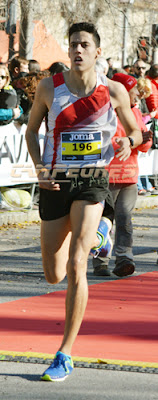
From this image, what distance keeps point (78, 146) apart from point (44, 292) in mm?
2621

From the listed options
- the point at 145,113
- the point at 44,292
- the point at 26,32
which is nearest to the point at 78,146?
the point at 44,292

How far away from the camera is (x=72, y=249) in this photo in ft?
15.7

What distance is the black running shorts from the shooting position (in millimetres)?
5042

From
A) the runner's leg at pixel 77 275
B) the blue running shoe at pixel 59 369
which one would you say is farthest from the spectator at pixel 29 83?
the blue running shoe at pixel 59 369

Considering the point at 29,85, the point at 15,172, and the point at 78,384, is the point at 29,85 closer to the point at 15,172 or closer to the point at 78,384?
the point at 15,172

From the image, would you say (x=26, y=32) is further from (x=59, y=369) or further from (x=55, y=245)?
(x=59, y=369)

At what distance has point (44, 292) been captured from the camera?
24.3 feet

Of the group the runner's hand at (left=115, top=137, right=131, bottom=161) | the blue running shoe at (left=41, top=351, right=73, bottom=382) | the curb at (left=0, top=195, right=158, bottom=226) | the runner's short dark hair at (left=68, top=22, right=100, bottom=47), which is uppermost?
the runner's short dark hair at (left=68, top=22, right=100, bottom=47)

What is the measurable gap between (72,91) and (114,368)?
1.73 m

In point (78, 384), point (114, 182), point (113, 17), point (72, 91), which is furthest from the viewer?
point (113, 17)

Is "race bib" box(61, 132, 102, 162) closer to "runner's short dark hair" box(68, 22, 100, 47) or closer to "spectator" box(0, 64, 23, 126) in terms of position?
"runner's short dark hair" box(68, 22, 100, 47)

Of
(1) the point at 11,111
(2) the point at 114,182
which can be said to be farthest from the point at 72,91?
(1) the point at 11,111

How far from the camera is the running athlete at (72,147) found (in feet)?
16.6

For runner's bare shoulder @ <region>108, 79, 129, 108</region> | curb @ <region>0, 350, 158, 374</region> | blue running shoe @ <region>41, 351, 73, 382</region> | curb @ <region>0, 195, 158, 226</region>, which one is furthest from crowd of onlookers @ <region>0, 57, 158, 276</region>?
blue running shoe @ <region>41, 351, 73, 382</region>
